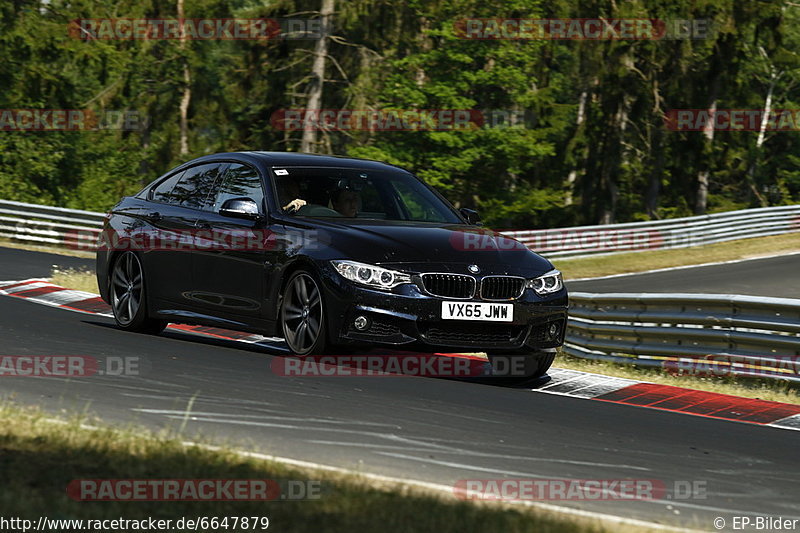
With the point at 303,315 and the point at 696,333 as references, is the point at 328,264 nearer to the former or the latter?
the point at 303,315

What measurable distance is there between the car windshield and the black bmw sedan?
0.04ft

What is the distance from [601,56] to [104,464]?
43.0 m

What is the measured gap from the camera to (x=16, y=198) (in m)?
43.9

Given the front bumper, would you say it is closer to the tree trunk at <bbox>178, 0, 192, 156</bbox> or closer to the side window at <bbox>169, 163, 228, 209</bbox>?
the side window at <bbox>169, 163, 228, 209</bbox>

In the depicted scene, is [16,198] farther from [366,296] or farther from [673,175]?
[366,296]

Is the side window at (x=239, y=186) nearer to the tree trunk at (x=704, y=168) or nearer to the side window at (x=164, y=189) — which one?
the side window at (x=164, y=189)

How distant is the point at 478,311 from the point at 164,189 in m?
3.88

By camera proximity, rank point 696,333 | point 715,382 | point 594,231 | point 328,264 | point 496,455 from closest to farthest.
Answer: point 496,455
point 328,264
point 715,382
point 696,333
point 594,231

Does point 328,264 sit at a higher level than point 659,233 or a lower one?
higher

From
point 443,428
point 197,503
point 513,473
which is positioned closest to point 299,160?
point 443,428

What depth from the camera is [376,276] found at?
360 inches

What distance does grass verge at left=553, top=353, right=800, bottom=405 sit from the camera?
34.9 feet

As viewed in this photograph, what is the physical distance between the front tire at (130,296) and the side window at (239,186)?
125 centimetres

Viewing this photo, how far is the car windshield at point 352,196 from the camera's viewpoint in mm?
10266
